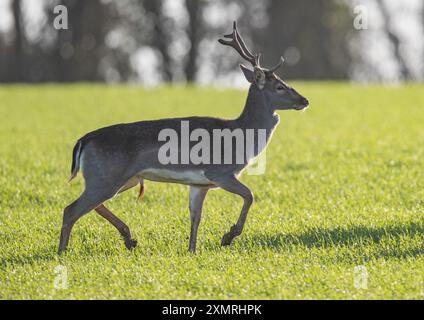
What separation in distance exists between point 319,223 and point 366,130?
29.5ft

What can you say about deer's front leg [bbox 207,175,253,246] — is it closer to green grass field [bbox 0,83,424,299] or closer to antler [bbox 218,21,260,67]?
green grass field [bbox 0,83,424,299]

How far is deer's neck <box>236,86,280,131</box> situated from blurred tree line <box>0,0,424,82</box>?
3054cm

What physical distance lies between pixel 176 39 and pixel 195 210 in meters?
33.2

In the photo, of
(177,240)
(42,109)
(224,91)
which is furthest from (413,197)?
(224,91)

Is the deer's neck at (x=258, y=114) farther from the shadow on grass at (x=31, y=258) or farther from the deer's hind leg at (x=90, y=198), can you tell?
the shadow on grass at (x=31, y=258)

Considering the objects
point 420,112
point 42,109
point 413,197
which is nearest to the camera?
point 413,197

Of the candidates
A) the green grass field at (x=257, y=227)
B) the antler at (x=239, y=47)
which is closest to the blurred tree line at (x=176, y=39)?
the green grass field at (x=257, y=227)

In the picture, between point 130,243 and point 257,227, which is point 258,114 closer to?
point 257,227

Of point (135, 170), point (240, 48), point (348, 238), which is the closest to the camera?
point (135, 170)

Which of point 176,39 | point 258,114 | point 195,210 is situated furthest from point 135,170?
point 176,39

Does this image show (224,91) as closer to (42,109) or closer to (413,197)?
(42,109)

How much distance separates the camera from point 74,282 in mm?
7434

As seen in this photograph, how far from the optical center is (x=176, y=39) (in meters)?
41.4

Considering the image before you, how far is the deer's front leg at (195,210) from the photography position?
27.9 ft
